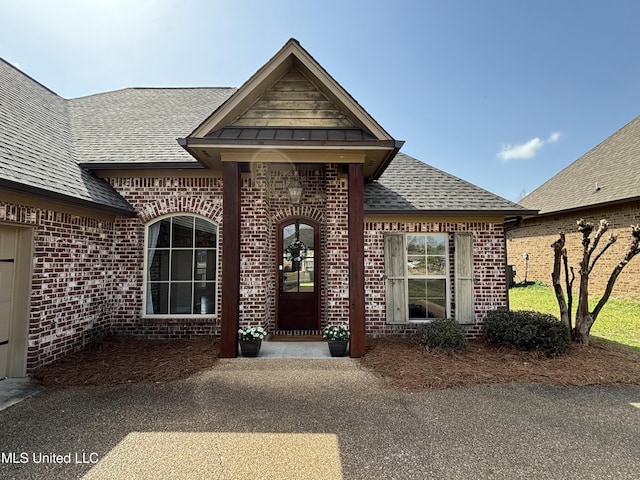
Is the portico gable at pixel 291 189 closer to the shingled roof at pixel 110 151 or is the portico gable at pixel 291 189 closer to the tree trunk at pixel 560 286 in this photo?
the shingled roof at pixel 110 151

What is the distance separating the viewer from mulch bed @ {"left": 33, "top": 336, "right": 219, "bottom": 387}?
4277 millimetres

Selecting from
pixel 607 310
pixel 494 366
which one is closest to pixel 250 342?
pixel 494 366

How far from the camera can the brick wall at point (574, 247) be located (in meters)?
9.94

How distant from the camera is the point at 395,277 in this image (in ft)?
21.2

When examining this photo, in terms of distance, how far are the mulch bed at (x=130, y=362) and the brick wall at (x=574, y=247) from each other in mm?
12642

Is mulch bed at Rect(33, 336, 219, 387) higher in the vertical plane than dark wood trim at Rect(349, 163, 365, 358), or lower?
lower

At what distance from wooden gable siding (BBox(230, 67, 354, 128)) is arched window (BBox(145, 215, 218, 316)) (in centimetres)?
237

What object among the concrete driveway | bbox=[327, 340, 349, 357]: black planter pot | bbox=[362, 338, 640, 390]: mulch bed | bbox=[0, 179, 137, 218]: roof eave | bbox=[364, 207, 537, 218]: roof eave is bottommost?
the concrete driveway

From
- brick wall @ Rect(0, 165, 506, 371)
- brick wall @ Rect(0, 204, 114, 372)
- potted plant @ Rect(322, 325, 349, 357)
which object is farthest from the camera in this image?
brick wall @ Rect(0, 165, 506, 371)

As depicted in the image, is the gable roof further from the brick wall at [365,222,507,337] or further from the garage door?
the garage door

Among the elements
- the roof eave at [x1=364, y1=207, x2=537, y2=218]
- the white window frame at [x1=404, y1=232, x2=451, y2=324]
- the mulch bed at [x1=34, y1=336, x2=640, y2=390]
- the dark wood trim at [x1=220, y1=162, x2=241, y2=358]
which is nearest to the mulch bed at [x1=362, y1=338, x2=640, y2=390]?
the mulch bed at [x1=34, y1=336, x2=640, y2=390]

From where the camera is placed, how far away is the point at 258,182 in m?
6.21

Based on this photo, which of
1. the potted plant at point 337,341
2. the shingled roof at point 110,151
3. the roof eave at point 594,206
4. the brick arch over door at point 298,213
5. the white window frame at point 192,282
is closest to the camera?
the shingled roof at point 110,151

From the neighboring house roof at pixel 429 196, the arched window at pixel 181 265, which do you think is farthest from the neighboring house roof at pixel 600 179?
A: the arched window at pixel 181 265
